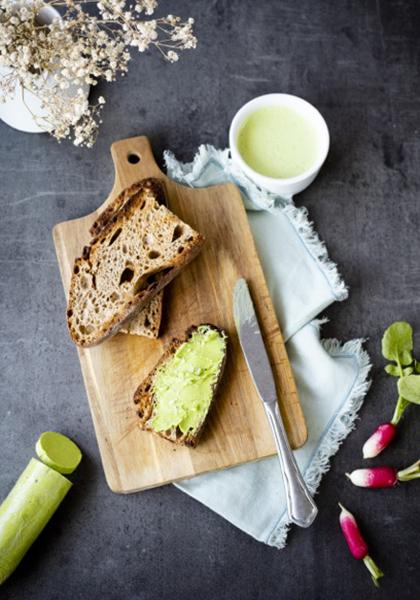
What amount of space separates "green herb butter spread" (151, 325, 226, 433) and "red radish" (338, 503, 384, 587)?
0.62 meters

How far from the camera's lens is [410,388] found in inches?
85.9

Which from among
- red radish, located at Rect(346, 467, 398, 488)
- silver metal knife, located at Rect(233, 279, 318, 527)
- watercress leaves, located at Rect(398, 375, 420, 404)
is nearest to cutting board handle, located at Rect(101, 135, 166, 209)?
silver metal knife, located at Rect(233, 279, 318, 527)

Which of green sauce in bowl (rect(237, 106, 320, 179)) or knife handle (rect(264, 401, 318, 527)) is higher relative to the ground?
green sauce in bowl (rect(237, 106, 320, 179))

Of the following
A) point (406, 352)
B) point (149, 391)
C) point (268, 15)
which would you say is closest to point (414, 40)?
point (268, 15)

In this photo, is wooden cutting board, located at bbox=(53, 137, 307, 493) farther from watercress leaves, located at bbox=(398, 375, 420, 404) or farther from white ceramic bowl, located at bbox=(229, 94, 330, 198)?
watercress leaves, located at bbox=(398, 375, 420, 404)

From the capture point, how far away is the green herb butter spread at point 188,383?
2088 millimetres

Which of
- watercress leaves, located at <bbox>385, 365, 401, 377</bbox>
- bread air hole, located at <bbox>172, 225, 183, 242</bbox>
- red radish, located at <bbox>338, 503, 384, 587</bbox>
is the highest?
bread air hole, located at <bbox>172, 225, 183, 242</bbox>

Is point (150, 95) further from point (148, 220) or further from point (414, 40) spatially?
point (414, 40)

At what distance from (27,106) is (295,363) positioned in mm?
1194

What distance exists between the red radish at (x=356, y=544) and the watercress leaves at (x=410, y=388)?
447 millimetres

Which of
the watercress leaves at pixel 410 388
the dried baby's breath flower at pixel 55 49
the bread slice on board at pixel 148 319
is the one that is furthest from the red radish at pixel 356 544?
the dried baby's breath flower at pixel 55 49

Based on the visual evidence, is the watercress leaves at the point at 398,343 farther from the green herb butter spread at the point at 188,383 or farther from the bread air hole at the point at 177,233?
the bread air hole at the point at 177,233

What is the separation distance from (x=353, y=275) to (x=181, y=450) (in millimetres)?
862

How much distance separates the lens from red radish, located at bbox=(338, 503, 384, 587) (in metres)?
2.22
